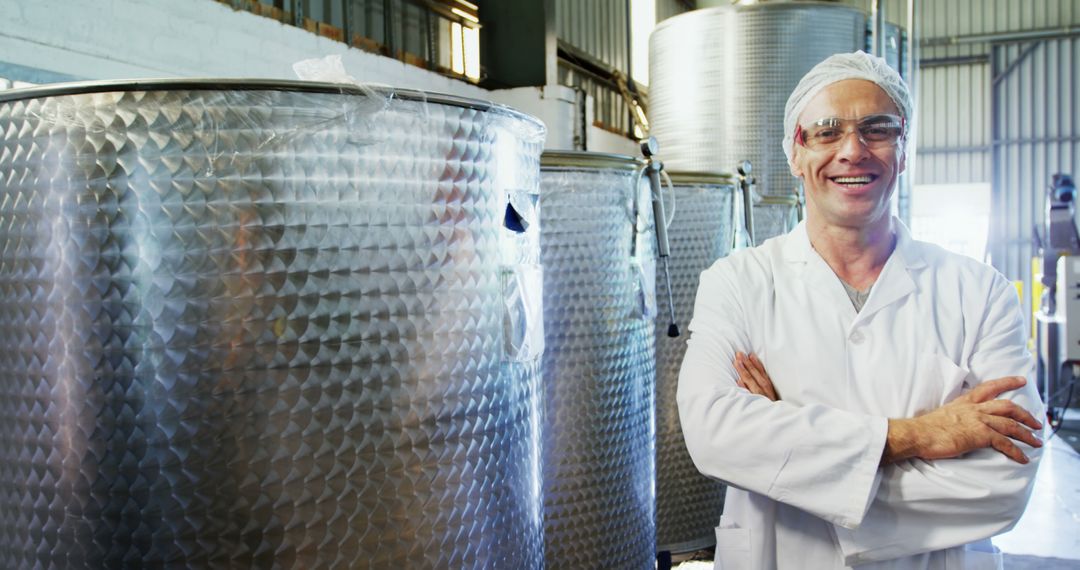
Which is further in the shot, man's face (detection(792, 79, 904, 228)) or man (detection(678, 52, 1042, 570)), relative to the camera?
man's face (detection(792, 79, 904, 228))


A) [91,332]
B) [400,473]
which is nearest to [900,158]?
[400,473]

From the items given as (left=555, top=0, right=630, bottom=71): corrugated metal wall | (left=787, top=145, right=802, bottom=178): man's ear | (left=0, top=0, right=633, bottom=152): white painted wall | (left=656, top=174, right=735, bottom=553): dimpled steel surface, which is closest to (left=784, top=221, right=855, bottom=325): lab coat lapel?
(left=787, top=145, right=802, bottom=178): man's ear

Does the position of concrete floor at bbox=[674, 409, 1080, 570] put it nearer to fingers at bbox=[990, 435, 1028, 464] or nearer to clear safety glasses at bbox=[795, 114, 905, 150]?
fingers at bbox=[990, 435, 1028, 464]

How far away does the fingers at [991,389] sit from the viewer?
1370 mm

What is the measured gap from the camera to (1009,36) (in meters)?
12.6

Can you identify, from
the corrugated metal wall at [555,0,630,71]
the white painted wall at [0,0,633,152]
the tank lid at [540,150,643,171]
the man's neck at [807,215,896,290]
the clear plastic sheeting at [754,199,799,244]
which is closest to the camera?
the man's neck at [807,215,896,290]

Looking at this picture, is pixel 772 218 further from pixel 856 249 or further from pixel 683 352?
pixel 856 249

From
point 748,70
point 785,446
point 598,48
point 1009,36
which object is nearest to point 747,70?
point 748,70

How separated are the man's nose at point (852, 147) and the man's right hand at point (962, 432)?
45 cm

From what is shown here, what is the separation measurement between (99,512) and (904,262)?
1338 millimetres

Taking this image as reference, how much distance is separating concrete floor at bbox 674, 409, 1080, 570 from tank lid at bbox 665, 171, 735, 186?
1.34 meters

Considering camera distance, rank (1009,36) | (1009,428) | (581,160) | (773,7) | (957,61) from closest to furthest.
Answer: (1009,428), (581,160), (773,7), (1009,36), (957,61)

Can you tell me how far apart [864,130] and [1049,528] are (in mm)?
3104

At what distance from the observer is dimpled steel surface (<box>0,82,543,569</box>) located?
1.09m
